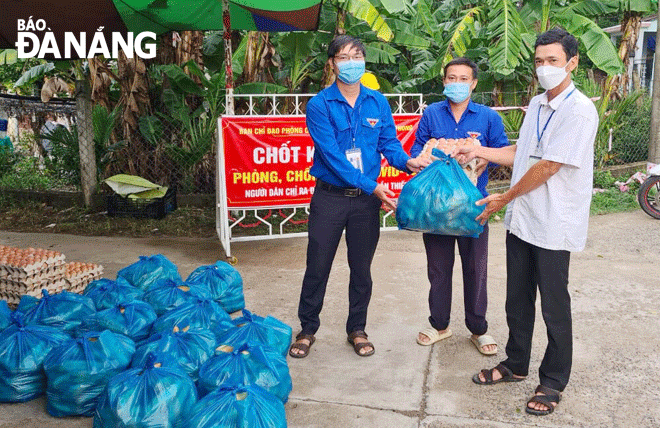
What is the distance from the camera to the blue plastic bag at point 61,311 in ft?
12.9

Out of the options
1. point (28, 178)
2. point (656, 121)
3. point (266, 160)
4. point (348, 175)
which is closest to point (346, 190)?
point (348, 175)

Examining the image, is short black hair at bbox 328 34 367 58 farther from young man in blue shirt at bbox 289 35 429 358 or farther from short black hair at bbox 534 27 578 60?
short black hair at bbox 534 27 578 60

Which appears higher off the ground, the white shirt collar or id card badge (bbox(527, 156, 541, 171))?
the white shirt collar

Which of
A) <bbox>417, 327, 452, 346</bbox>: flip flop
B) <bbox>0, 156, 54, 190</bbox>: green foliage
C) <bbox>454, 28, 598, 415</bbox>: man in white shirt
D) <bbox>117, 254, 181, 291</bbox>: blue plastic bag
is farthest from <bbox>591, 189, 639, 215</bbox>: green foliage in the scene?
<bbox>0, 156, 54, 190</bbox>: green foliage

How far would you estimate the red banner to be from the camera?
6.25m

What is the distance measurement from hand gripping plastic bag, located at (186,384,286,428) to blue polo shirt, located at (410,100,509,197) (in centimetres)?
185

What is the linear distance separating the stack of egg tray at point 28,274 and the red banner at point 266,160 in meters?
1.92

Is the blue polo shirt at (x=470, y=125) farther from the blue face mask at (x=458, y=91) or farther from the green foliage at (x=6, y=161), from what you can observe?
the green foliage at (x=6, y=161)

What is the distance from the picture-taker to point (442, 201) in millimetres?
3562

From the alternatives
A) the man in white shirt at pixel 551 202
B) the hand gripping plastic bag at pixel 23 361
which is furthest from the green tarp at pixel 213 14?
the hand gripping plastic bag at pixel 23 361

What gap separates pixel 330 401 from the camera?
356cm

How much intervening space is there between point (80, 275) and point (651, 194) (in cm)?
667

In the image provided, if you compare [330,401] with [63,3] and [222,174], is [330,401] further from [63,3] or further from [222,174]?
[63,3]

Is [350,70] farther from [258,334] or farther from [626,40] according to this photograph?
[626,40]
